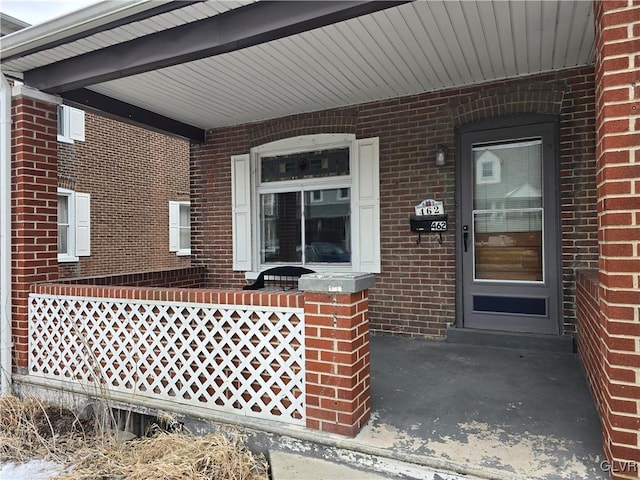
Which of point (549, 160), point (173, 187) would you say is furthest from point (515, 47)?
point (173, 187)

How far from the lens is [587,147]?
395cm

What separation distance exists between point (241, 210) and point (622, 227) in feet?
15.0

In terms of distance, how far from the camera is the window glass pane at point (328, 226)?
5.20 meters

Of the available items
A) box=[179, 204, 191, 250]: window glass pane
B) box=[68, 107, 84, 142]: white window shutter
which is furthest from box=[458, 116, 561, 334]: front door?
box=[179, 204, 191, 250]: window glass pane

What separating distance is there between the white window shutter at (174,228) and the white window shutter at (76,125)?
2.95m

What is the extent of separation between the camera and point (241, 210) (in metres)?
5.76

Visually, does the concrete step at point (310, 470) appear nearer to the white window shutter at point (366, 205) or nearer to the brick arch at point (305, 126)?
the white window shutter at point (366, 205)

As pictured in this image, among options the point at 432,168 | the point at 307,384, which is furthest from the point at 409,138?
the point at 307,384

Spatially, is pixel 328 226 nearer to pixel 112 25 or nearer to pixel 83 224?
pixel 112 25

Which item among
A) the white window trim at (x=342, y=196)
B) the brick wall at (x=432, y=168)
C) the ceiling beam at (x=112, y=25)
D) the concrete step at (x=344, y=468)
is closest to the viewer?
the concrete step at (x=344, y=468)

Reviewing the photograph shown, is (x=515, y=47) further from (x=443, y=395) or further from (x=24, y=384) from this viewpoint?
(x=24, y=384)

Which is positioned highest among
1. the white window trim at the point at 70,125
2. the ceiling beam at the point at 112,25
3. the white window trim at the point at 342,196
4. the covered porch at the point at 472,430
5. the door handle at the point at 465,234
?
the white window trim at the point at 70,125

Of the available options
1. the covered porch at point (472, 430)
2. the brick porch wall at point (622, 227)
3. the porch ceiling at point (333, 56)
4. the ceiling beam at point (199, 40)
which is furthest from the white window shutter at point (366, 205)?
the brick porch wall at point (622, 227)

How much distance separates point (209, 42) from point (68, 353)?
2849mm
